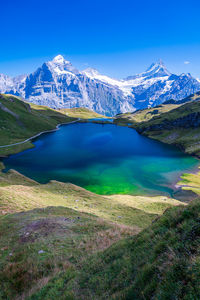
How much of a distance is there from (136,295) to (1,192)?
34.3 metres

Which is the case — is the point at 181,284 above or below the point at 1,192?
above

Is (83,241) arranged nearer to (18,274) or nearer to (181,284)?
(18,274)

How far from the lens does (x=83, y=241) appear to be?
15.8 metres

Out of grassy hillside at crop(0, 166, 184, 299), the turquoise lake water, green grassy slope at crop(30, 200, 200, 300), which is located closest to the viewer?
green grassy slope at crop(30, 200, 200, 300)

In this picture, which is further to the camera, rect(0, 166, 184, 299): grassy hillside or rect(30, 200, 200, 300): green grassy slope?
rect(0, 166, 184, 299): grassy hillside

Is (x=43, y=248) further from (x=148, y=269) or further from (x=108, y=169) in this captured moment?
(x=108, y=169)

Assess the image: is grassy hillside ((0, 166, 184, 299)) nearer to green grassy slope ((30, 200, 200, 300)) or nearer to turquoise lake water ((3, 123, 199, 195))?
green grassy slope ((30, 200, 200, 300))

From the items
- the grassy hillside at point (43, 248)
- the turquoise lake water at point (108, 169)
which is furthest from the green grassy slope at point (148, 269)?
the turquoise lake water at point (108, 169)

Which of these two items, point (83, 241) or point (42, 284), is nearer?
point (42, 284)

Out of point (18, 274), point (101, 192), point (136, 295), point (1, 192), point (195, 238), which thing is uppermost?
point (195, 238)

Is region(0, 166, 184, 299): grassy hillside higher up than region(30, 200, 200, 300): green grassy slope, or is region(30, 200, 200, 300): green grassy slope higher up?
region(30, 200, 200, 300): green grassy slope

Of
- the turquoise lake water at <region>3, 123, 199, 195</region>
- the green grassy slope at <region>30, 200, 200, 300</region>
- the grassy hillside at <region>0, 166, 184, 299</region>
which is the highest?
the green grassy slope at <region>30, 200, 200, 300</region>

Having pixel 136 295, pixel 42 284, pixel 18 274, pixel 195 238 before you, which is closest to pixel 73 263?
pixel 42 284

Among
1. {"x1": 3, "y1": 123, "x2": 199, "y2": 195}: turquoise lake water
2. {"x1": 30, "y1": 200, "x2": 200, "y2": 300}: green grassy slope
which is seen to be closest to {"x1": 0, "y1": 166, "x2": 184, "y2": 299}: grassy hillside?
{"x1": 30, "y1": 200, "x2": 200, "y2": 300}: green grassy slope
